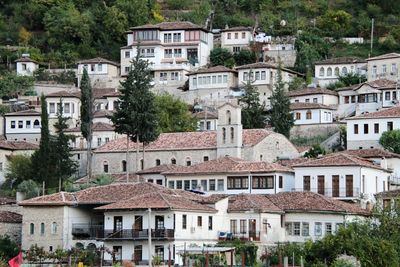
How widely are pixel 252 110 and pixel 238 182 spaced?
884 inches

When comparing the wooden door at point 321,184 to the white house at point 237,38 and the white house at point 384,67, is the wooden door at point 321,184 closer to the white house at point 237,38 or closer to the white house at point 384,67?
the white house at point 384,67

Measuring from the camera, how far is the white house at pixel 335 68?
118 metres

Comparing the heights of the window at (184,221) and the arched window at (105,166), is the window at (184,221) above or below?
below

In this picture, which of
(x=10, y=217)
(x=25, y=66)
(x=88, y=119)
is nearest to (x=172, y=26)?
(x=25, y=66)

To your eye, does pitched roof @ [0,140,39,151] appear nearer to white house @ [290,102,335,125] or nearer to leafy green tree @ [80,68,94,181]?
leafy green tree @ [80,68,94,181]

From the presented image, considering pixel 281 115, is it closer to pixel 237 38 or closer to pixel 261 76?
pixel 261 76

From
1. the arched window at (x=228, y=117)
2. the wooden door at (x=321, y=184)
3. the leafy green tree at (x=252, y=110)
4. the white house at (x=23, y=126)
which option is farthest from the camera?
the white house at (x=23, y=126)

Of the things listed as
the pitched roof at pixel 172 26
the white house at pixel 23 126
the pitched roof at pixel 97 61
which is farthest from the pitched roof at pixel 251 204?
the pitched roof at pixel 97 61

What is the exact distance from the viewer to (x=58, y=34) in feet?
449

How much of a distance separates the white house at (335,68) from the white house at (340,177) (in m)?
38.6

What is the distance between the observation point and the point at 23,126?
113 meters

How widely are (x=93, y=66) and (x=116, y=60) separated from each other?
794 centimetres

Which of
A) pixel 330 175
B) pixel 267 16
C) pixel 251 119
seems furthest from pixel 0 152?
pixel 267 16

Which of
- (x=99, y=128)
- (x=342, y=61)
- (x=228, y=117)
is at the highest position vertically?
(x=342, y=61)
